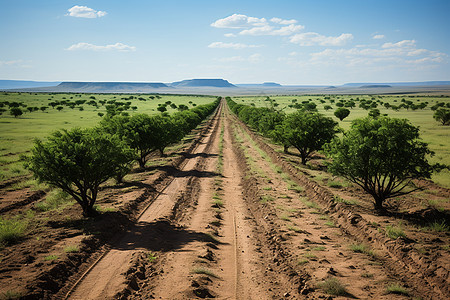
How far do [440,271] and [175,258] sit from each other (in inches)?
398

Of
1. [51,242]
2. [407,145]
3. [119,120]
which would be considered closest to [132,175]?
[119,120]

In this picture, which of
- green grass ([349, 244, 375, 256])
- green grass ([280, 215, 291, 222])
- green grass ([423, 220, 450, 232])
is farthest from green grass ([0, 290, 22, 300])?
green grass ([423, 220, 450, 232])

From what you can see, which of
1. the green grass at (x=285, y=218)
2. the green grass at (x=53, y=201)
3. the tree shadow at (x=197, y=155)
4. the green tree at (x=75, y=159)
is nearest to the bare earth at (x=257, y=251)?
the green grass at (x=285, y=218)

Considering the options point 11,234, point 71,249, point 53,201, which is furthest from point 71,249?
point 53,201

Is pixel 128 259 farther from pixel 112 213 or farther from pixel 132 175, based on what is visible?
pixel 132 175

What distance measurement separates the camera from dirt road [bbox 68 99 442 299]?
987 cm

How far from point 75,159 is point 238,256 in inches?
389

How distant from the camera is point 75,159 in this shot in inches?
590

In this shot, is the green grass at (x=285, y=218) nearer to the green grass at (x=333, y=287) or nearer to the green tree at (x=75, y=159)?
the green grass at (x=333, y=287)

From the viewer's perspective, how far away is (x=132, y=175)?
26.8 m

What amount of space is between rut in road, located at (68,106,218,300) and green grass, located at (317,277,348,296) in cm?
624

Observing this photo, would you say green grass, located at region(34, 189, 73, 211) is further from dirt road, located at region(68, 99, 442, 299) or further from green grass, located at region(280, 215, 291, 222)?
green grass, located at region(280, 215, 291, 222)

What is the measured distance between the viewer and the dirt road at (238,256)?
987 centimetres

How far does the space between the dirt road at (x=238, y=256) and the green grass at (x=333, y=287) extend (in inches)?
1.3
